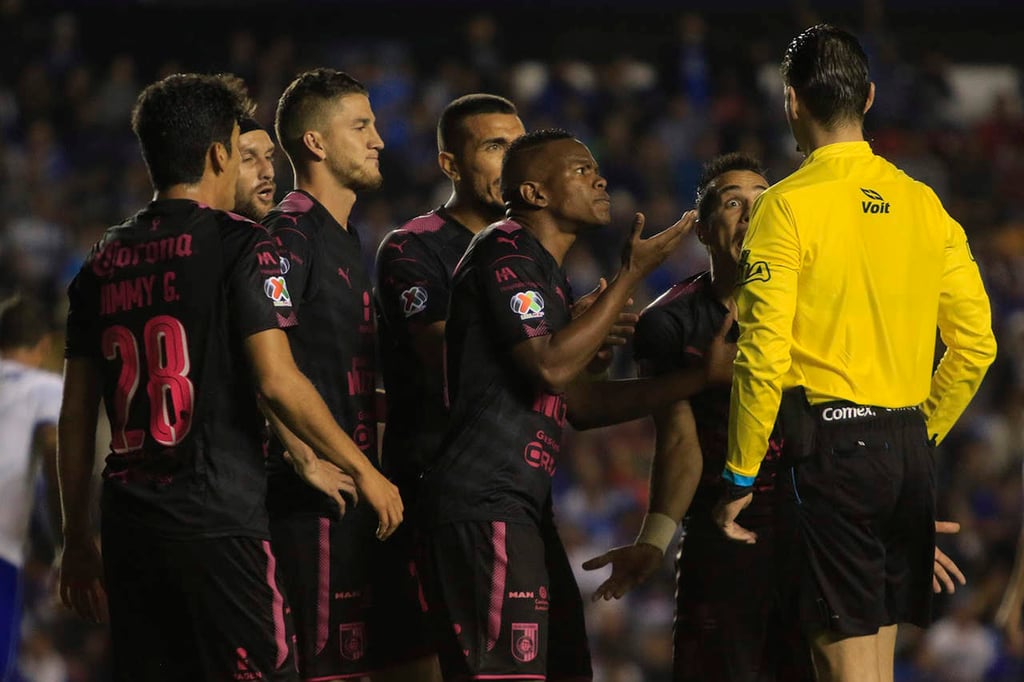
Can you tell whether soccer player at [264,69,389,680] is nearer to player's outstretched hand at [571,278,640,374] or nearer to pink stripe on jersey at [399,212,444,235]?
pink stripe on jersey at [399,212,444,235]

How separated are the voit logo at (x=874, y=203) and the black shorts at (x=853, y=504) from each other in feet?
1.86

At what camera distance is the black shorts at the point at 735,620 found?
486 centimetres

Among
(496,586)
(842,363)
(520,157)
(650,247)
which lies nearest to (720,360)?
(650,247)

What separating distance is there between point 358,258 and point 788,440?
1697 mm

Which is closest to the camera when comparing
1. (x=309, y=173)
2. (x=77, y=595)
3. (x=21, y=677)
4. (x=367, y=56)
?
(x=77, y=595)

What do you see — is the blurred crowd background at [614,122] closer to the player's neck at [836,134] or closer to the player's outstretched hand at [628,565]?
the player's outstretched hand at [628,565]

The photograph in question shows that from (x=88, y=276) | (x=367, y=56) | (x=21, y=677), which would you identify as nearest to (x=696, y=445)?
(x=88, y=276)

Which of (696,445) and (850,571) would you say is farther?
(696,445)

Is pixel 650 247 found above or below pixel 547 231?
below

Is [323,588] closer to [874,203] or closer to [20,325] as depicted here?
[874,203]

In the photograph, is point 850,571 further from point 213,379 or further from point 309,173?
point 309,173

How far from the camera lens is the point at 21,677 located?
9.85 m

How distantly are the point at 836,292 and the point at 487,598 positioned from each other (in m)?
1.36

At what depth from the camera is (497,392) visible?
15.1 ft
